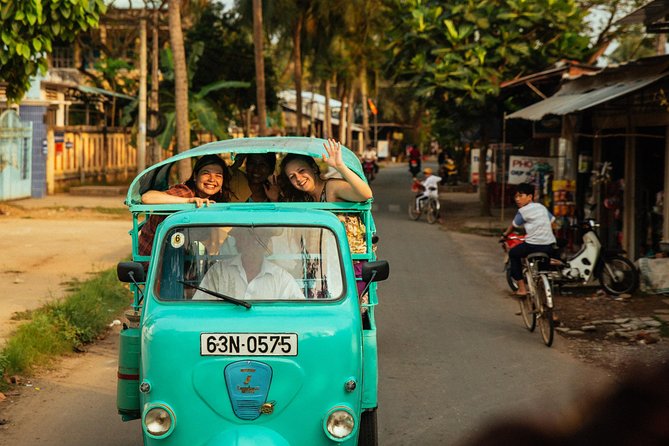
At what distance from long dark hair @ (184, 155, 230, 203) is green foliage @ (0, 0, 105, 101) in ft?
23.0

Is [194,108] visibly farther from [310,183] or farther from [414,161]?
[310,183]

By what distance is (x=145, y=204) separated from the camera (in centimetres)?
644

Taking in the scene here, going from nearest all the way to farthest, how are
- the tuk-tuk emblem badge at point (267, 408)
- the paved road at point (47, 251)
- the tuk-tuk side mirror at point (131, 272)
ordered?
the tuk-tuk emblem badge at point (267, 408)
the tuk-tuk side mirror at point (131, 272)
the paved road at point (47, 251)

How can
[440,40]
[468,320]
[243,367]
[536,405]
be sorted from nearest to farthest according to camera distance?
[243,367], [536,405], [468,320], [440,40]

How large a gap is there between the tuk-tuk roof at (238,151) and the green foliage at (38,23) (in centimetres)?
664

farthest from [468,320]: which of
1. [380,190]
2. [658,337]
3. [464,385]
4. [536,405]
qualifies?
[380,190]

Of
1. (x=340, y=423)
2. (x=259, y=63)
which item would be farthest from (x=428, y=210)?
(x=340, y=423)

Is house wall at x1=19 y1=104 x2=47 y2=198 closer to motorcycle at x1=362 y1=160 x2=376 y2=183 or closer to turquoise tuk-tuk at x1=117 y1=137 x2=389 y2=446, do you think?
motorcycle at x1=362 y1=160 x2=376 y2=183

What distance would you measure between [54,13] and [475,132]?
1467 cm

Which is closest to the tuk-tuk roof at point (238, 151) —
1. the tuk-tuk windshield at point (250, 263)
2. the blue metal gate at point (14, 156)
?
the tuk-tuk windshield at point (250, 263)

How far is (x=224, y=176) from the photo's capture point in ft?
23.3

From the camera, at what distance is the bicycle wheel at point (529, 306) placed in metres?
10.5

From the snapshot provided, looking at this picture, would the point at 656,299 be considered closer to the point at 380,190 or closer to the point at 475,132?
the point at 475,132

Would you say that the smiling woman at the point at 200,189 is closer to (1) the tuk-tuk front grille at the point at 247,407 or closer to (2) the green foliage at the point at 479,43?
(1) the tuk-tuk front grille at the point at 247,407
